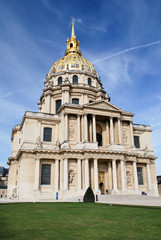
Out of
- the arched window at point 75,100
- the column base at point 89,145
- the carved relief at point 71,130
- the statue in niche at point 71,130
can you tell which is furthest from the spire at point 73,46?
the column base at point 89,145

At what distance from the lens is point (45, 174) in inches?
1490

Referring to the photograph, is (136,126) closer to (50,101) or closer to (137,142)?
(137,142)

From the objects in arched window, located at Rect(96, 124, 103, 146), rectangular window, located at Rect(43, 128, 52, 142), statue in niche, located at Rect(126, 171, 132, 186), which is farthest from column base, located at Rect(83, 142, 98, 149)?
statue in niche, located at Rect(126, 171, 132, 186)

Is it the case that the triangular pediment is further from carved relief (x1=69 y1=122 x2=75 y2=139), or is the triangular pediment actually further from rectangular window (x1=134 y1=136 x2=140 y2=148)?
rectangular window (x1=134 y1=136 x2=140 y2=148)

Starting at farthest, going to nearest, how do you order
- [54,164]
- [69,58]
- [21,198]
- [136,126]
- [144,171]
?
[69,58], [136,126], [144,171], [54,164], [21,198]

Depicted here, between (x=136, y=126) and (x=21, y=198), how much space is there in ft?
87.7

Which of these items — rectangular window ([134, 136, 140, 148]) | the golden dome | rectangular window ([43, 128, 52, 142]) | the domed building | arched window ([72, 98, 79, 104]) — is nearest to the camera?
the domed building

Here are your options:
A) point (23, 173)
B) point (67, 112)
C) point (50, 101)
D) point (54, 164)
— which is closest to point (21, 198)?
point (23, 173)

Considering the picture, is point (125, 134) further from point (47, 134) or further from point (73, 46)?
point (73, 46)

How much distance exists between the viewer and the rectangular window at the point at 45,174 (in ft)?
123

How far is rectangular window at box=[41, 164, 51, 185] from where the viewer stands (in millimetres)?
37406

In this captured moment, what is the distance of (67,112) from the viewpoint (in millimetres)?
39375

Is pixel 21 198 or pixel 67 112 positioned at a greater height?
pixel 67 112

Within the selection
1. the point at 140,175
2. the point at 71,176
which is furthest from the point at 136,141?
the point at 71,176
